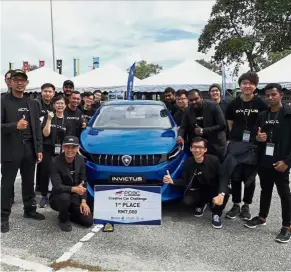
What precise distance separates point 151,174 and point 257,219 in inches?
55.6

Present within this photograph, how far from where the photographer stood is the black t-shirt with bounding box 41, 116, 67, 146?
4.93 meters

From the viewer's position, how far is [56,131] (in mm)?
4992

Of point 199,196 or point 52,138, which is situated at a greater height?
point 52,138

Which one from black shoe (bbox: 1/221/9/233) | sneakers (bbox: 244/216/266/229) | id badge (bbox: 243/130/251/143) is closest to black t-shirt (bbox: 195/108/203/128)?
id badge (bbox: 243/130/251/143)

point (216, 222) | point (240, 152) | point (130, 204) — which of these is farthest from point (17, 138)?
point (240, 152)

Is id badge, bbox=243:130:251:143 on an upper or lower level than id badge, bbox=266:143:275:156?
upper

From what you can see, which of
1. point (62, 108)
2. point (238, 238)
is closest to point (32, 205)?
point (62, 108)

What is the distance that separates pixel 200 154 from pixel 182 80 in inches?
480

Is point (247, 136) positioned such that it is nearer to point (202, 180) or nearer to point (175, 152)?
point (202, 180)

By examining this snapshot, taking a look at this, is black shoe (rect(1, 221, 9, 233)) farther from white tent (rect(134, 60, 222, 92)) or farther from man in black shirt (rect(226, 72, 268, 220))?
white tent (rect(134, 60, 222, 92))

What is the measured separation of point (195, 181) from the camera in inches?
176

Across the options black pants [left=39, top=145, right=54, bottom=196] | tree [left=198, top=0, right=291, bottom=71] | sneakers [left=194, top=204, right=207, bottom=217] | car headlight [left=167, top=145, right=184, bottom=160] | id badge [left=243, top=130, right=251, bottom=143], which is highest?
tree [left=198, top=0, right=291, bottom=71]

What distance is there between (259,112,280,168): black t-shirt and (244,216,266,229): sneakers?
29.8 inches

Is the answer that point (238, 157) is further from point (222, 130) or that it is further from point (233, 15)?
point (233, 15)
